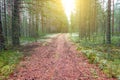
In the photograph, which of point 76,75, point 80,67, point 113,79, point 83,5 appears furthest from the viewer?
point 83,5

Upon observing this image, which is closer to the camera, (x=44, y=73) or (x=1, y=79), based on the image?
(x=1, y=79)

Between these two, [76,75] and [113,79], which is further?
[76,75]

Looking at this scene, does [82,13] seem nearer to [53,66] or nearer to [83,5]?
[83,5]

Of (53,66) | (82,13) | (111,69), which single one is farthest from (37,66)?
(82,13)

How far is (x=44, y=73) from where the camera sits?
341 inches

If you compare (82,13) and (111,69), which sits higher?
(82,13)

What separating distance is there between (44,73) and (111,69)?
9.85ft

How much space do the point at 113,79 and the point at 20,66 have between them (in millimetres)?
4817

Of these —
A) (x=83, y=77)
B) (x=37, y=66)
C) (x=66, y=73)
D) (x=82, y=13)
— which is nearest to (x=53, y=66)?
(x=37, y=66)

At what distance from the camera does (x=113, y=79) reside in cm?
764

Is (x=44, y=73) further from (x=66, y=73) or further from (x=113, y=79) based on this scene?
(x=113, y=79)

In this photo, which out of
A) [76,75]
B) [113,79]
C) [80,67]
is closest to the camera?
[113,79]

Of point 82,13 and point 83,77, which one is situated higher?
point 82,13

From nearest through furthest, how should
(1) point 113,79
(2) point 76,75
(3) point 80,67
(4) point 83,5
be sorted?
(1) point 113,79
(2) point 76,75
(3) point 80,67
(4) point 83,5
